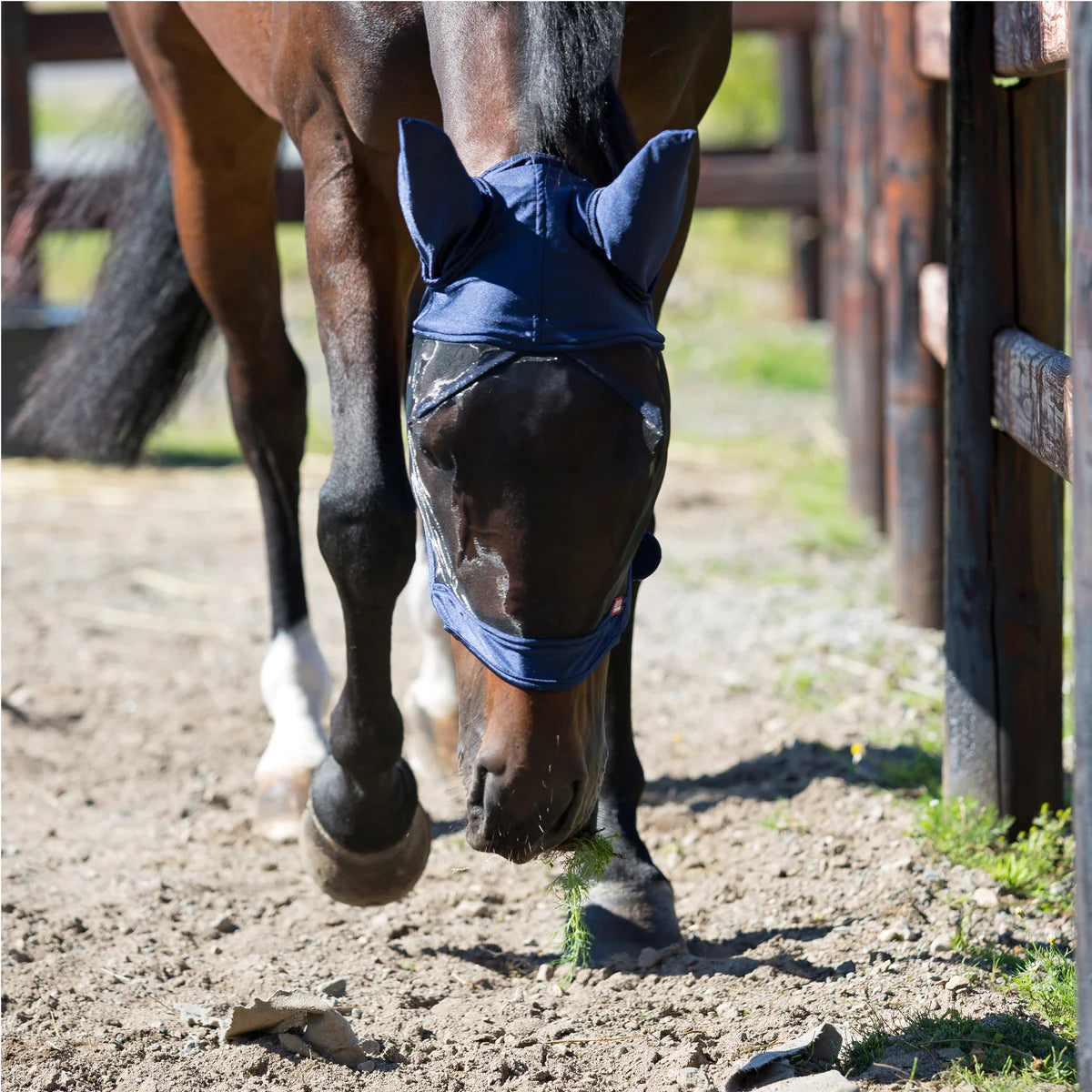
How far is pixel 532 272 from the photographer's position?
1.57 meters

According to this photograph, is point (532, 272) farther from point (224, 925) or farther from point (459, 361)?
point (224, 925)

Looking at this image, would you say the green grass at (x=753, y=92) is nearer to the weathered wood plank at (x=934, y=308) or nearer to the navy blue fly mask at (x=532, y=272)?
the weathered wood plank at (x=934, y=308)

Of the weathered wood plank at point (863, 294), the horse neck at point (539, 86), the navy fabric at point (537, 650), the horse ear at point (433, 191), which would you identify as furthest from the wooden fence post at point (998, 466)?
the weathered wood plank at point (863, 294)

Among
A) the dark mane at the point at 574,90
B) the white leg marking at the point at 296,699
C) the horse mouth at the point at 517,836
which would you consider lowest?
the white leg marking at the point at 296,699

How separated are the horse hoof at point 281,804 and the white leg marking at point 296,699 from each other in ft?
0.10

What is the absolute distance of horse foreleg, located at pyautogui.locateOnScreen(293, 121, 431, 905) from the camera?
225 cm

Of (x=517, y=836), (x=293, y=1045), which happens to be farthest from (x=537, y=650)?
(x=293, y=1045)

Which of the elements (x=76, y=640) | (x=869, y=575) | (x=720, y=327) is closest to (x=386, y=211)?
(x=76, y=640)

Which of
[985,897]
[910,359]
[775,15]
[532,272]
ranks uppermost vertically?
[775,15]

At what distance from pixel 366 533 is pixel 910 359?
2.66 metres

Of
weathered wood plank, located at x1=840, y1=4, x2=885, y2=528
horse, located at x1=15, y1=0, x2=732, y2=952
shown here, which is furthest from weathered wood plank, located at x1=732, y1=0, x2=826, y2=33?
horse, located at x1=15, y1=0, x2=732, y2=952

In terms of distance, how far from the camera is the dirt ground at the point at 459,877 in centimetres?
207

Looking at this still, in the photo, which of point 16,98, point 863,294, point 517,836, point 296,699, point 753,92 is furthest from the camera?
point 753,92

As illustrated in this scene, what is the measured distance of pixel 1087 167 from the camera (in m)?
1.35
